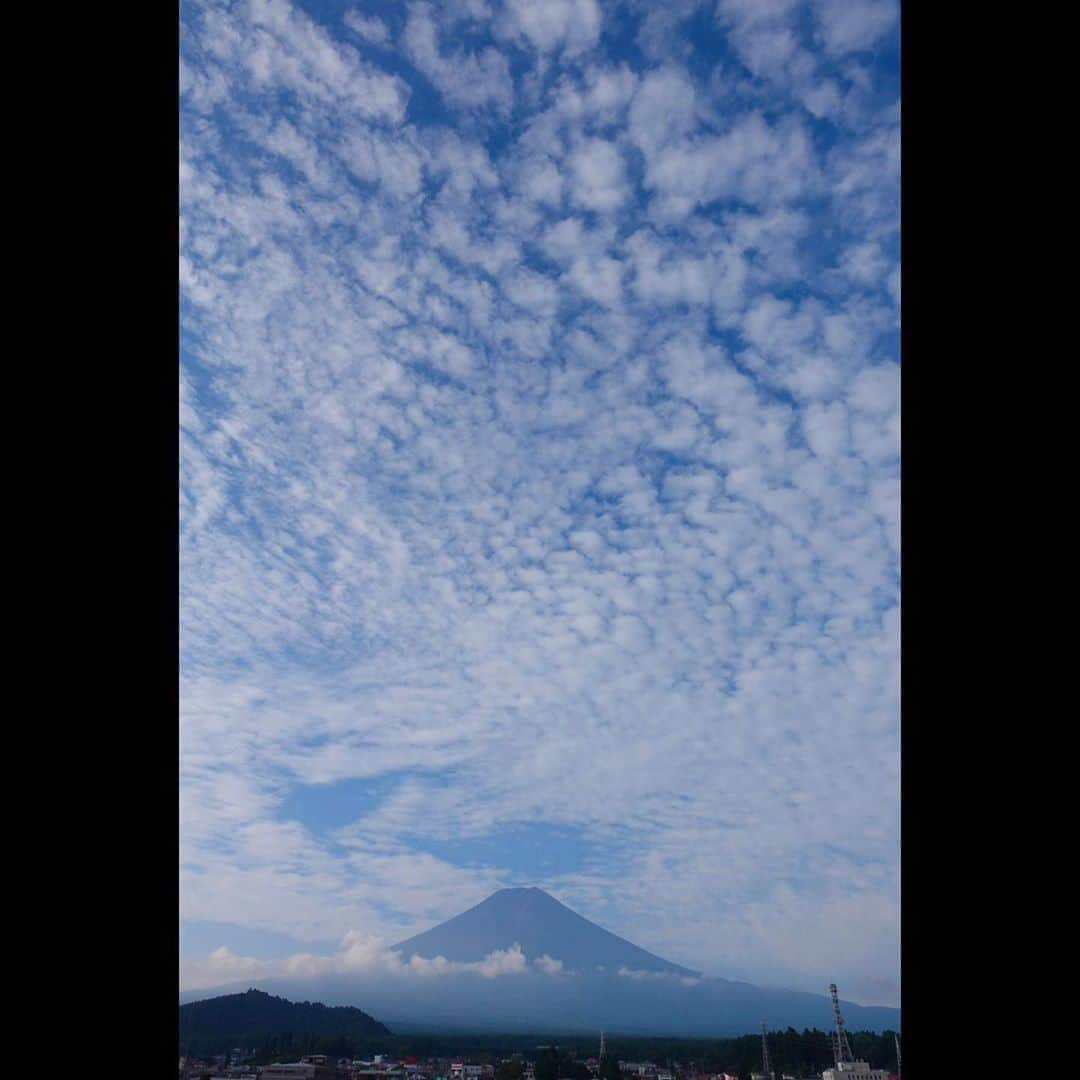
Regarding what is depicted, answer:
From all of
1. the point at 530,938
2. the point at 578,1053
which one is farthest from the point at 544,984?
the point at 578,1053

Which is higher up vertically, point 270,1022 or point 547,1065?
point 270,1022

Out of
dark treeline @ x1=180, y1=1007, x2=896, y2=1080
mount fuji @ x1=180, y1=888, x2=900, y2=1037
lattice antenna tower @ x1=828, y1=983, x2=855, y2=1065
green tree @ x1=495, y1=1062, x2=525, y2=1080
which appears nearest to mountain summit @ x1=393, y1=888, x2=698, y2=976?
mount fuji @ x1=180, y1=888, x2=900, y2=1037

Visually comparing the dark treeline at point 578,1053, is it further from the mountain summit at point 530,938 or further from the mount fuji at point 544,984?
the mountain summit at point 530,938

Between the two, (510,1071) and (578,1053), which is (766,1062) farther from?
(578,1053)

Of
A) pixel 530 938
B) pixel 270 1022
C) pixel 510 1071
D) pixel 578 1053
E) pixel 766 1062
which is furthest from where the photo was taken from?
pixel 530 938

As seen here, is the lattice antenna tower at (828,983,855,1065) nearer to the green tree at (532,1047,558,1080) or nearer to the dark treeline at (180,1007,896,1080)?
the dark treeline at (180,1007,896,1080)

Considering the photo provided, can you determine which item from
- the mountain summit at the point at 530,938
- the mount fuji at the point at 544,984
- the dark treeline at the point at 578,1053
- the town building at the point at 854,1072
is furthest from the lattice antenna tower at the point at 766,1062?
the mountain summit at the point at 530,938
